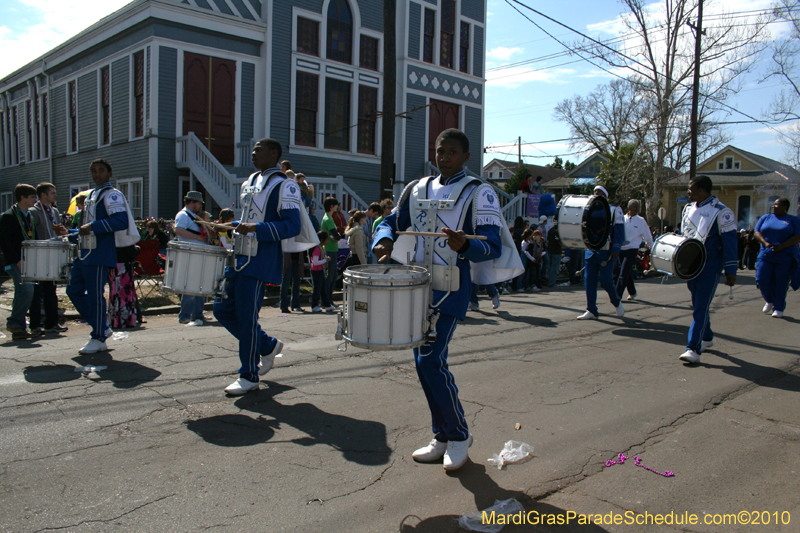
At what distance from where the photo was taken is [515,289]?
14.7 meters

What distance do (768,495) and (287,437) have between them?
3142 mm

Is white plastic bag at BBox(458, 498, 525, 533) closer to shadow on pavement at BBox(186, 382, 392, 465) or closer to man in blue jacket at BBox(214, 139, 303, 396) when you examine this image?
shadow on pavement at BBox(186, 382, 392, 465)

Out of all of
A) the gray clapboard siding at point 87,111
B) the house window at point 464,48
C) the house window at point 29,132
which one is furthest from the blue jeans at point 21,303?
the house window at point 29,132

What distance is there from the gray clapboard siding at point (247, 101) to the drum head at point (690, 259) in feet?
48.4

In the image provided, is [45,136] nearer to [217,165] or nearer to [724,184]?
[217,165]

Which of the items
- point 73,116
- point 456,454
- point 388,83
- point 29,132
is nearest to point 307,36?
point 388,83

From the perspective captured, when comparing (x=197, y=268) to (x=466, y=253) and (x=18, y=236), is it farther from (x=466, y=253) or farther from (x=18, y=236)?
(x=18, y=236)

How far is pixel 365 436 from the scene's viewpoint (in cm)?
426

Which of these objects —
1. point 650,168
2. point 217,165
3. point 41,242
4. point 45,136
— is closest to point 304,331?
point 41,242

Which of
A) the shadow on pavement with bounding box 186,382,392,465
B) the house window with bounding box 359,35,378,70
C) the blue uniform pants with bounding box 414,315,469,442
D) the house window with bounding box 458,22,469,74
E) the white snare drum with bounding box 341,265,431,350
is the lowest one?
the shadow on pavement with bounding box 186,382,392,465

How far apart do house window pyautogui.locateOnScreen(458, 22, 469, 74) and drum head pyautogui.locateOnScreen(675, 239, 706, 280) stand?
1896 centimetres

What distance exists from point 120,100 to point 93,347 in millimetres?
14503

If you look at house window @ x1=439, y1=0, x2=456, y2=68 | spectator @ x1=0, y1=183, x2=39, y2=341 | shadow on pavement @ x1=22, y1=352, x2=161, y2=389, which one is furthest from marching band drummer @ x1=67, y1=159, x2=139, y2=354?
house window @ x1=439, y1=0, x2=456, y2=68

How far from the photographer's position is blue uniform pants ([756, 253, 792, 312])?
10656 millimetres
